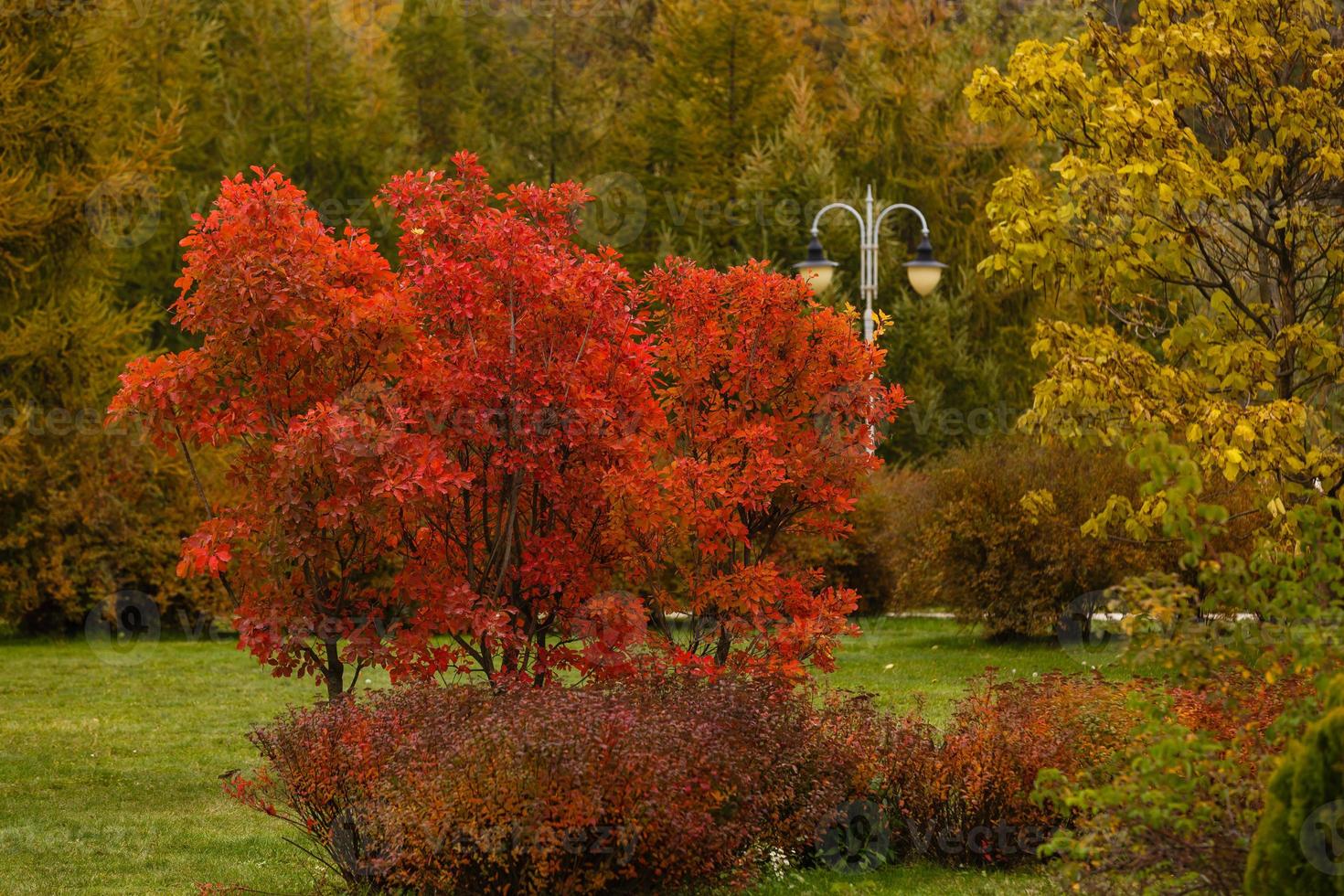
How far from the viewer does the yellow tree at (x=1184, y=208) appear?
31.0 feet

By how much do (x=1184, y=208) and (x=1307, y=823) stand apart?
5934 millimetres

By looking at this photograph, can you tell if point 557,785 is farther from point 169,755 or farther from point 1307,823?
point 169,755

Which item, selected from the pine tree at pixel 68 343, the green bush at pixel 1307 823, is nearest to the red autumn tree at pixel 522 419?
the green bush at pixel 1307 823

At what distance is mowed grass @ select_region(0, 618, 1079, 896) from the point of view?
311 inches

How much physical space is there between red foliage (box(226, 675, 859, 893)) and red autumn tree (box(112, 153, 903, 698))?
0.55 meters

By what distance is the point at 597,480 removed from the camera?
8.23 meters

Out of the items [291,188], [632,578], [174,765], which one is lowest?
[174,765]

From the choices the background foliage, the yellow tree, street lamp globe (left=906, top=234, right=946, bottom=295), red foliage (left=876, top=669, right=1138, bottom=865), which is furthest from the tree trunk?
street lamp globe (left=906, top=234, right=946, bottom=295)

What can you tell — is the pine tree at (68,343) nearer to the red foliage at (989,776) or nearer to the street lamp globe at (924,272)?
the street lamp globe at (924,272)

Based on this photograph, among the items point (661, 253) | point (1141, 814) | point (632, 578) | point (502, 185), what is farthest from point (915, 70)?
A: point (1141, 814)

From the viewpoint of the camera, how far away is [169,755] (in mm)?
11688

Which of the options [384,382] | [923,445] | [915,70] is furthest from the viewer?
[915,70]

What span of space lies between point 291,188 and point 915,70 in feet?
84.1

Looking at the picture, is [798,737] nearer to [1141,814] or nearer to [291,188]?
[1141,814]
